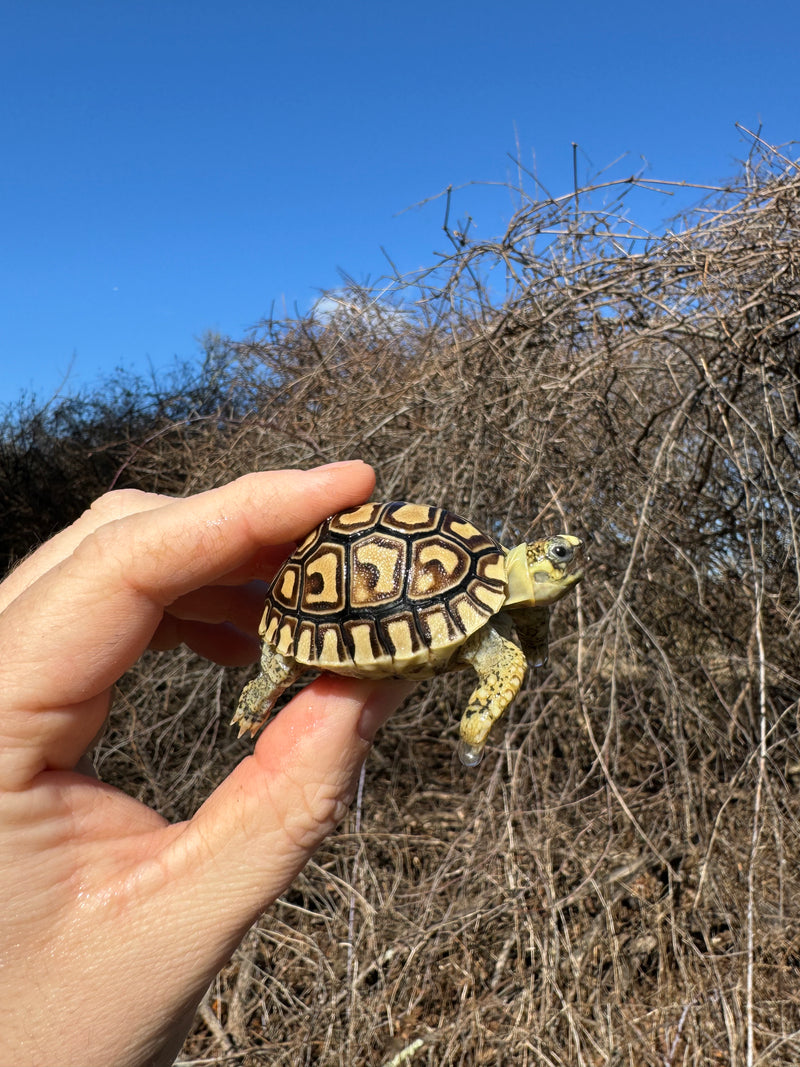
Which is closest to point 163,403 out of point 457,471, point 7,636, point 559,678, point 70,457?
point 70,457

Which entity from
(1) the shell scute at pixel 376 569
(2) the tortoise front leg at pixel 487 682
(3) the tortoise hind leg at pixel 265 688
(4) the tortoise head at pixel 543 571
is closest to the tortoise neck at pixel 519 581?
(4) the tortoise head at pixel 543 571

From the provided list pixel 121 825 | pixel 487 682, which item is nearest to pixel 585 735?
pixel 487 682

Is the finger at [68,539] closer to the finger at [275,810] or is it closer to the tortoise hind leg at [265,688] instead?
the tortoise hind leg at [265,688]

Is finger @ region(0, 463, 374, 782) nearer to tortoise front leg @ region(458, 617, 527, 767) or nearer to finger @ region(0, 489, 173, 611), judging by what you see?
finger @ region(0, 489, 173, 611)

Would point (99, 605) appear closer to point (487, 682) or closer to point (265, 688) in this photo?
point (265, 688)

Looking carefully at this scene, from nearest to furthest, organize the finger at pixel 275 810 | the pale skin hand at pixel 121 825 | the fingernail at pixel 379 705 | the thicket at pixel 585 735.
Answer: the pale skin hand at pixel 121 825, the finger at pixel 275 810, the fingernail at pixel 379 705, the thicket at pixel 585 735

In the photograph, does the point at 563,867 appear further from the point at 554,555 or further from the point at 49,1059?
the point at 49,1059
